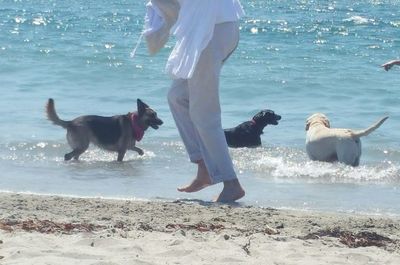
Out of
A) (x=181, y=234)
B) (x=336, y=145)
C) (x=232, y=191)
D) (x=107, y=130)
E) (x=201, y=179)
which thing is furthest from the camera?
(x=107, y=130)

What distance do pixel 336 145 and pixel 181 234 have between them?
4.62m

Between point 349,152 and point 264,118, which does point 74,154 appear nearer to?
point 264,118

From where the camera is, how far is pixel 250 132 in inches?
434

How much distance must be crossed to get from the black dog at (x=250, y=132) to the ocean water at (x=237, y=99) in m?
0.17

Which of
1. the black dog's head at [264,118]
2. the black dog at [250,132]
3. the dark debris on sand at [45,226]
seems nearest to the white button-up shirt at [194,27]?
the dark debris on sand at [45,226]

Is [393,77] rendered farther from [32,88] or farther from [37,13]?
[37,13]

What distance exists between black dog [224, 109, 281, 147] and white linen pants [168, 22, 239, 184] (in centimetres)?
384

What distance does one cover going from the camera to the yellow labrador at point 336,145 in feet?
32.4

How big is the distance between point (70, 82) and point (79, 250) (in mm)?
11211

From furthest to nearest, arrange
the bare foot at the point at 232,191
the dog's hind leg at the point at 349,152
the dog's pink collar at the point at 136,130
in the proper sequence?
1. the dog's pink collar at the point at 136,130
2. the dog's hind leg at the point at 349,152
3. the bare foot at the point at 232,191

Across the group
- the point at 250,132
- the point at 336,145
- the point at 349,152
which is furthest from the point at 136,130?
the point at 349,152

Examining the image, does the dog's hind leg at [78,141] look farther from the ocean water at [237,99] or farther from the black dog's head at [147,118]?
the black dog's head at [147,118]

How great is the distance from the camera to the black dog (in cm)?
1090

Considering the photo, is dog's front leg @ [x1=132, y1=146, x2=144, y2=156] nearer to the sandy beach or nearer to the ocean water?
the ocean water
